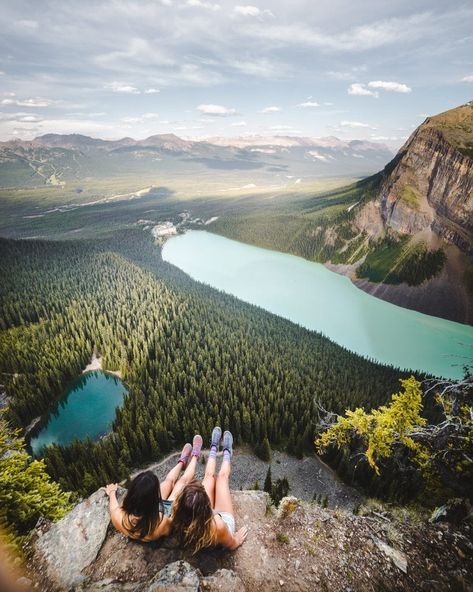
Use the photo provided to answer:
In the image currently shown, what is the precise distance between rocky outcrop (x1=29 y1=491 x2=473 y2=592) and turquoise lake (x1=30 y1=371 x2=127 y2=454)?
141 feet

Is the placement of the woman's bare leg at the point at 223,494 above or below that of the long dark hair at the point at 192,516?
below

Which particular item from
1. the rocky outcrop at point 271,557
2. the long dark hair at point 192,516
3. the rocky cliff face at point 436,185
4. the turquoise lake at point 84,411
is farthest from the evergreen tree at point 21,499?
the rocky cliff face at point 436,185

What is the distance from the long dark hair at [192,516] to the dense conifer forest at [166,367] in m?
31.1

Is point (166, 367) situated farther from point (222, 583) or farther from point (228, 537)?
point (222, 583)

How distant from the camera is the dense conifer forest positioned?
40.7 m

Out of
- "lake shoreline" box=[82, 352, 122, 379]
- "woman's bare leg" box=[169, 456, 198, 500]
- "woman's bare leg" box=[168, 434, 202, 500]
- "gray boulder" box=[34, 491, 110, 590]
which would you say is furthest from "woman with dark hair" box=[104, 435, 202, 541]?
"lake shoreline" box=[82, 352, 122, 379]

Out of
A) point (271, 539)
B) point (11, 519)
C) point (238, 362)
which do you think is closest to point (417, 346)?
point (238, 362)

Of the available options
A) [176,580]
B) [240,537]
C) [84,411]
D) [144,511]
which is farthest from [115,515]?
[84,411]

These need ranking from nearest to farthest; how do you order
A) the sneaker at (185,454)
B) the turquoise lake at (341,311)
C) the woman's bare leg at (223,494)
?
the woman's bare leg at (223,494), the sneaker at (185,454), the turquoise lake at (341,311)

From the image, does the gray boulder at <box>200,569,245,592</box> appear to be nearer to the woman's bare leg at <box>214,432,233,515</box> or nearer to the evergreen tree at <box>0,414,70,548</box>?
the woman's bare leg at <box>214,432,233,515</box>

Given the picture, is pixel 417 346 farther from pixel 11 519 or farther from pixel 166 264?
pixel 166 264

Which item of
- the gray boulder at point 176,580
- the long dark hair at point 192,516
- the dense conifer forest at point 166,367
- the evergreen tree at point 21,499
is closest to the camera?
the gray boulder at point 176,580

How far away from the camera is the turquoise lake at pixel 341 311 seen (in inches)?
3137

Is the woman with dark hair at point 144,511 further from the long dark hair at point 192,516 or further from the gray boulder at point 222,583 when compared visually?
the gray boulder at point 222,583
